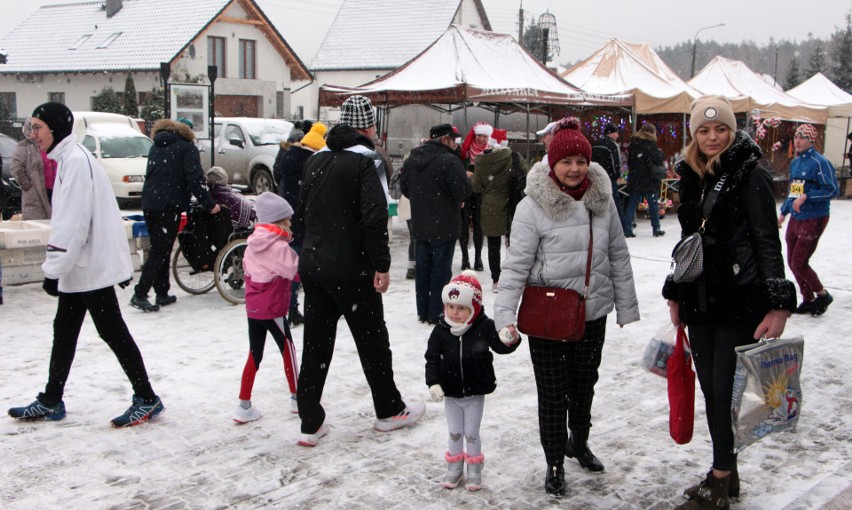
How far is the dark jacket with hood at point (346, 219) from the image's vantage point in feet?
14.3

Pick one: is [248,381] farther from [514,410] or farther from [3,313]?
[3,313]

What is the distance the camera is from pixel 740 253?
3.47m

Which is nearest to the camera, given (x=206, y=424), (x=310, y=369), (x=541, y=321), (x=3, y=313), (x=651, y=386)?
(x=541, y=321)

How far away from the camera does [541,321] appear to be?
147 inches

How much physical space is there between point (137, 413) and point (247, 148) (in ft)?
47.2

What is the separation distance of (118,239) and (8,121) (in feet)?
110

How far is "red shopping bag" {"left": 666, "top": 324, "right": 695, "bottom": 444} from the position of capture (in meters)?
3.70

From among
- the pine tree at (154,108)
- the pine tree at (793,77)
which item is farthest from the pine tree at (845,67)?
the pine tree at (154,108)

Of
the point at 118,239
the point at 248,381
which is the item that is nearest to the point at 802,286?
the point at 248,381

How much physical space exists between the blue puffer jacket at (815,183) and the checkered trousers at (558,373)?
4.53 meters

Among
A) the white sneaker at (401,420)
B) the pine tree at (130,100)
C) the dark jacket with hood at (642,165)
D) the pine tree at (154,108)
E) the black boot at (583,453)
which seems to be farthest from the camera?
the pine tree at (130,100)

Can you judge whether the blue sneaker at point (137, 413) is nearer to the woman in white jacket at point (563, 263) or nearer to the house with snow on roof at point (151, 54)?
the woman in white jacket at point (563, 263)

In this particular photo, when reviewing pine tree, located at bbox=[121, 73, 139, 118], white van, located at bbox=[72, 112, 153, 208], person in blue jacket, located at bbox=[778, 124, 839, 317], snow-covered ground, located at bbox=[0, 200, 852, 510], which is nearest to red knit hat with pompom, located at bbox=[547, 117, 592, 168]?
snow-covered ground, located at bbox=[0, 200, 852, 510]

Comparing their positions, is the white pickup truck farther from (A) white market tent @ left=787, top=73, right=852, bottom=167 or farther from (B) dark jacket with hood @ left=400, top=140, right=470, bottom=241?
(A) white market tent @ left=787, top=73, right=852, bottom=167
